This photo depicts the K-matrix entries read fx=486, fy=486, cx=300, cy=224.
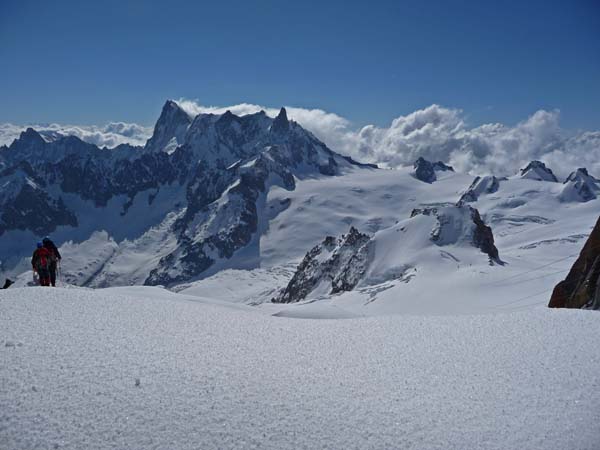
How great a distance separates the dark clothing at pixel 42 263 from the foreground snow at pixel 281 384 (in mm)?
6441

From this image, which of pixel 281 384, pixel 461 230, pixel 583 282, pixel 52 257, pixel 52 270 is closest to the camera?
pixel 281 384

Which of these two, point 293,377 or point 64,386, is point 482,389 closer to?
point 293,377

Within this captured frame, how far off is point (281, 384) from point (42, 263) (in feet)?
47.3

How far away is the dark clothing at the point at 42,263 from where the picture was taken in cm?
1947

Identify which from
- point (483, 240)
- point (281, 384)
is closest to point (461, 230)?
point (483, 240)

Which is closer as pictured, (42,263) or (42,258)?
(42,258)

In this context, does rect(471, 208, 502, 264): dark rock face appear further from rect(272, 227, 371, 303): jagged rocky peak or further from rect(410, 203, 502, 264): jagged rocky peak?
rect(272, 227, 371, 303): jagged rocky peak

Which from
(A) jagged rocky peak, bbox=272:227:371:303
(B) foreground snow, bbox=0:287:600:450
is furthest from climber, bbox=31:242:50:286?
(A) jagged rocky peak, bbox=272:227:371:303

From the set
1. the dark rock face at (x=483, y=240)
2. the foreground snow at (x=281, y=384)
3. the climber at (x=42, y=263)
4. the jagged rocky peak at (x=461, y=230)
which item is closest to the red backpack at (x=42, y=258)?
the climber at (x=42, y=263)

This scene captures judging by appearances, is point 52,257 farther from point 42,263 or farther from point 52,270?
point 52,270

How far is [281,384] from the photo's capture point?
9469 millimetres

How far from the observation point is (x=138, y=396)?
8508mm

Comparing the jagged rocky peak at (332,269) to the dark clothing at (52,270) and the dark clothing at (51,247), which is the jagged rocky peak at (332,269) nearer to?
the dark clothing at (52,270)

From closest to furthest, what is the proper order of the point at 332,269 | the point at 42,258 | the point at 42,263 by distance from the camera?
the point at 42,258, the point at 42,263, the point at 332,269
